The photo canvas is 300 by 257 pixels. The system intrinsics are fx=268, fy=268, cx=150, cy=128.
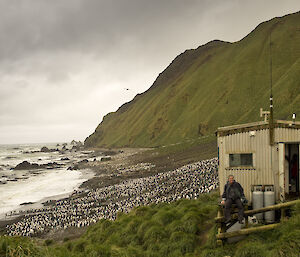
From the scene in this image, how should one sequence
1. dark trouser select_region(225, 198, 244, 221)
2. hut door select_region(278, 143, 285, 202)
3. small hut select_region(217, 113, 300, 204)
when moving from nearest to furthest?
1. dark trouser select_region(225, 198, 244, 221)
2. hut door select_region(278, 143, 285, 202)
3. small hut select_region(217, 113, 300, 204)

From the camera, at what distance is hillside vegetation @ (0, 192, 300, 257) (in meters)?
7.81

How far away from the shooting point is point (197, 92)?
129 metres

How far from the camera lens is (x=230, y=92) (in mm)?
104812

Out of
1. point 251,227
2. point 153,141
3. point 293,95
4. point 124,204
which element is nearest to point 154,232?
point 251,227

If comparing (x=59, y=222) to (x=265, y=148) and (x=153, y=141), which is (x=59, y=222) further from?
(x=153, y=141)

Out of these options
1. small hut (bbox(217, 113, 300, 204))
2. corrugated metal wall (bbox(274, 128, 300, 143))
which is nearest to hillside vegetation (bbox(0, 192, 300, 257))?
small hut (bbox(217, 113, 300, 204))

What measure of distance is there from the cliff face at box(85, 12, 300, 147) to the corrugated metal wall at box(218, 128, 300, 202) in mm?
51105

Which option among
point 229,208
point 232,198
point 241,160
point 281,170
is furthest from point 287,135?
point 229,208

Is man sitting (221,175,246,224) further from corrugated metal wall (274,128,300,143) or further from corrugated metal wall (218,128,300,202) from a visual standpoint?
corrugated metal wall (274,128,300,143)

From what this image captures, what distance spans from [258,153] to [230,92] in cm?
9865

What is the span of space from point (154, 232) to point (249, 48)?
4816 inches

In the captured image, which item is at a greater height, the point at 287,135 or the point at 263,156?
the point at 287,135

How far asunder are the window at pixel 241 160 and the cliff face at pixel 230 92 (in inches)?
2022

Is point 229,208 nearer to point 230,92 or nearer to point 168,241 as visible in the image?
point 168,241
